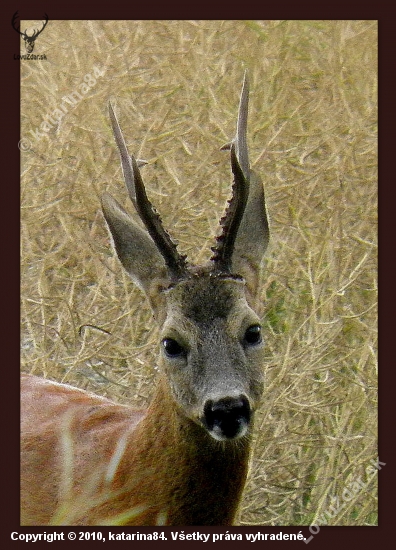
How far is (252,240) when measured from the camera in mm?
3881

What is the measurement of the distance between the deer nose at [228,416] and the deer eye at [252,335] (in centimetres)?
27

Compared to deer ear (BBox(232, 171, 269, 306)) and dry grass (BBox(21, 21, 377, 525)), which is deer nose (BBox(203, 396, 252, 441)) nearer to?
deer ear (BBox(232, 171, 269, 306))

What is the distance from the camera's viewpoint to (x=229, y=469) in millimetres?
3625

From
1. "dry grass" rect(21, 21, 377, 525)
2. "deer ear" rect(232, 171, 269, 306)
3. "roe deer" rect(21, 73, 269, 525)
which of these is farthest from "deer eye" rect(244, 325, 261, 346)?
"dry grass" rect(21, 21, 377, 525)

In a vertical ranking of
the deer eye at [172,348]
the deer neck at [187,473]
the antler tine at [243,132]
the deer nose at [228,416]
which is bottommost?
the deer neck at [187,473]

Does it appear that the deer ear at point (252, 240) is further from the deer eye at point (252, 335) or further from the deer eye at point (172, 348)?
the deer eye at point (172, 348)

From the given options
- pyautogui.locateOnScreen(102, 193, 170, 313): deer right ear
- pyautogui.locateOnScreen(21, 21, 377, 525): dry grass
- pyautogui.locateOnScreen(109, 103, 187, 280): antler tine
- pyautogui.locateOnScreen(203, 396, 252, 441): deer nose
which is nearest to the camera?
pyautogui.locateOnScreen(203, 396, 252, 441): deer nose

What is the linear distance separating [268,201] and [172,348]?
2.58m

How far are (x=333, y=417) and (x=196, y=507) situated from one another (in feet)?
5.45

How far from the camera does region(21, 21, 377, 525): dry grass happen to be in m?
5.05

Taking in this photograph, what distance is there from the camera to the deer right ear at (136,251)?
382 cm

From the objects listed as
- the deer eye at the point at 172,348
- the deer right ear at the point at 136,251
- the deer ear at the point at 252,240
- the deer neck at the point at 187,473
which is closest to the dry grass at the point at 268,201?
the deer neck at the point at 187,473

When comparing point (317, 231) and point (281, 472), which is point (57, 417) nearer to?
point (281, 472)

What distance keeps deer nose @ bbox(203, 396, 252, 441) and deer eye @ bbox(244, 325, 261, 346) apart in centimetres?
27
